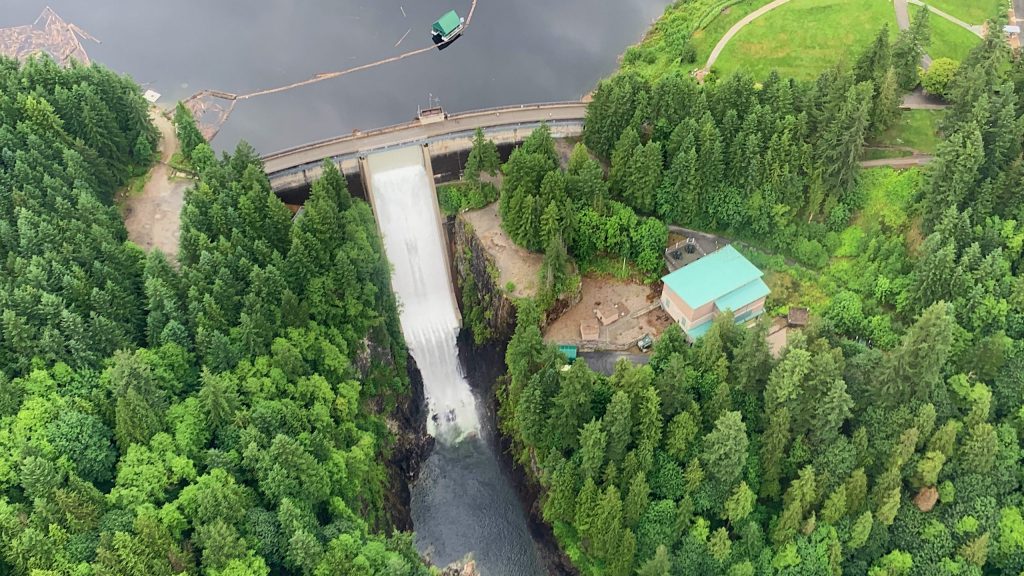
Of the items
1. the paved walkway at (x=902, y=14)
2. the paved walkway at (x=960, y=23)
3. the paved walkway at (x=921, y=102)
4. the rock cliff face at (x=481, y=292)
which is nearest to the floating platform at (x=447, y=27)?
the rock cliff face at (x=481, y=292)

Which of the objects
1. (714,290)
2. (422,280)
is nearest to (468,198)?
(422,280)

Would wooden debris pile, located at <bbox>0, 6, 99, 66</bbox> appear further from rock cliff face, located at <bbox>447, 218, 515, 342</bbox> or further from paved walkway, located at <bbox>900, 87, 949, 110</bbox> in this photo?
paved walkway, located at <bbox>900, 87, 949, 110</bbox>

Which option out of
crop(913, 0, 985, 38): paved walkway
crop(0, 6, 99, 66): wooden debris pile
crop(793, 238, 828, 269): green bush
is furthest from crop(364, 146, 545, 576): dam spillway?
crop(913, 0, 985, 38): paved walkway

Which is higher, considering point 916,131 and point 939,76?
point 939,76

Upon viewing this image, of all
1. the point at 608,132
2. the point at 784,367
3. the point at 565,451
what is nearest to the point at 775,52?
the point at 608,132

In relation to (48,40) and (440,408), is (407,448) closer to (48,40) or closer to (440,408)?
(440,408)

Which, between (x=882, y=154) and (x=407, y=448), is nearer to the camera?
(x=407, y=448)

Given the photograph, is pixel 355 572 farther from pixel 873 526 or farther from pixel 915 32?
pixel 915 32
